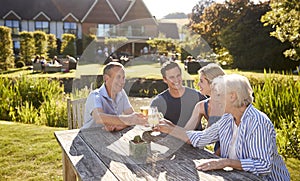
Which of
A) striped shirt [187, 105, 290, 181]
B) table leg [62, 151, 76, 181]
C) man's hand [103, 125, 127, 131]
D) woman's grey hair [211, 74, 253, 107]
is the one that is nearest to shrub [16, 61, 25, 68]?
table leg [62, 151, 76, 181]

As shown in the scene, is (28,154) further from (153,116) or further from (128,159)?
(128,159)

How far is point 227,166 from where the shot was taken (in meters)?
1.87

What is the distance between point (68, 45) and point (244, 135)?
79.2ft

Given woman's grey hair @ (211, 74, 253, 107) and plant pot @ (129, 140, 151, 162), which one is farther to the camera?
plant pot @ (129, 140, 151, 162)

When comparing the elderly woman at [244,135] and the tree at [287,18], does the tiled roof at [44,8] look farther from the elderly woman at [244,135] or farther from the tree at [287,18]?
the elderly woman at [244,135]

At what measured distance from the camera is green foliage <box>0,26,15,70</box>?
56.4 ft

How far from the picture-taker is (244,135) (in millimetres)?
1965

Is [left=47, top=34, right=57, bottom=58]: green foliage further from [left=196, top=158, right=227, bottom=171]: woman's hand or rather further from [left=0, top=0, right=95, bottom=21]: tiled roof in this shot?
[left=196, top=158, right=227, bottom=171]: woman's hand

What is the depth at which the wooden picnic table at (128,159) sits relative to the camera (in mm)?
1807

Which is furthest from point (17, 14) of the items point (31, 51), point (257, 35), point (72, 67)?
point (257, 35)

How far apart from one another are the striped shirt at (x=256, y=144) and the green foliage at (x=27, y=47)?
2024 cm

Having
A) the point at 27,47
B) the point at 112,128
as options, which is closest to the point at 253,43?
the point at 27,47

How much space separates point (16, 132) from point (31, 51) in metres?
16.8

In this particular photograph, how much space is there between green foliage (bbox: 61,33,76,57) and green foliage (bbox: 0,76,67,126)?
17.1m
